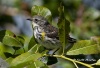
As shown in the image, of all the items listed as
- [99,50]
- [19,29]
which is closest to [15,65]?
→ [99,50]

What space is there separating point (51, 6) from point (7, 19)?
78cm

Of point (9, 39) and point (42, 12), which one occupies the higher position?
point (42, 12)

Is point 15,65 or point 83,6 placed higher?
point 83,6

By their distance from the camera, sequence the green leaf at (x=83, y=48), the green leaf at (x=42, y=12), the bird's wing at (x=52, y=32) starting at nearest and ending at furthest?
the green leaf at (x=83, y=48) → the green leaf at (x=42, y=12) → the bird's wing at (x=52, y=32)

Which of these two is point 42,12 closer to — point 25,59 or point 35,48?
point 35,48

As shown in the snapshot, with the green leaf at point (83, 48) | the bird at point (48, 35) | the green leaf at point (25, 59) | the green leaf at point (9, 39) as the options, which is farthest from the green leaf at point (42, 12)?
the green leaf at point (25, 59)

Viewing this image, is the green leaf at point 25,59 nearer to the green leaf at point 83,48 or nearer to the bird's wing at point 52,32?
the green leaf at point 83,48

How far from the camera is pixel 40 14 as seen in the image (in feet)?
11.5

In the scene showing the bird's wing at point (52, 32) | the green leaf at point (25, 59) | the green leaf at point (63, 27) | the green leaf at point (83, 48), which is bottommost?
the green leaf at point (25, 59)

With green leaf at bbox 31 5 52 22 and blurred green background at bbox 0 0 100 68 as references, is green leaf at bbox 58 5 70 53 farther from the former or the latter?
blurred green background at bbox 0 0 100 68

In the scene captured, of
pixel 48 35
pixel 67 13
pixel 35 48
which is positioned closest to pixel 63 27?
pixel 35 48

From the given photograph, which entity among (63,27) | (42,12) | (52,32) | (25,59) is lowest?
(25,59)

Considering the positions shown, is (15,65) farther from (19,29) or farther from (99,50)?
(19,29)

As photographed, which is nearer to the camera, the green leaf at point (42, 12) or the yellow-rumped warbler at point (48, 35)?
the green leaf at point (42, 12)
